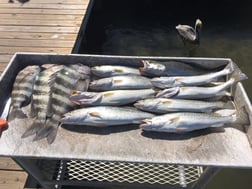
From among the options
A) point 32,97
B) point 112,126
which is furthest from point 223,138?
point 32,97

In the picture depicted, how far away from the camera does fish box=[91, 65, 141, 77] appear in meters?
2.95

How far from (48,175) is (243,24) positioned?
21.0 feet

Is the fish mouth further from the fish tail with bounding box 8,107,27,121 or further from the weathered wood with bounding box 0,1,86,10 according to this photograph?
the weathered wood with bounding box 0,1,86,10

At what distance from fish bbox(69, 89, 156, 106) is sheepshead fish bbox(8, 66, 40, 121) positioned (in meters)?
0.53

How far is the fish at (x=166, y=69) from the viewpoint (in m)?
2.92

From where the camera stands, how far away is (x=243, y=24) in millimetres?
7609

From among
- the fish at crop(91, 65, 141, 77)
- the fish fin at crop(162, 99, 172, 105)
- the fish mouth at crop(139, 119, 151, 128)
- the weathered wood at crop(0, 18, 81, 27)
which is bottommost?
the weathered wood at crop(0, 18, 81, 27)

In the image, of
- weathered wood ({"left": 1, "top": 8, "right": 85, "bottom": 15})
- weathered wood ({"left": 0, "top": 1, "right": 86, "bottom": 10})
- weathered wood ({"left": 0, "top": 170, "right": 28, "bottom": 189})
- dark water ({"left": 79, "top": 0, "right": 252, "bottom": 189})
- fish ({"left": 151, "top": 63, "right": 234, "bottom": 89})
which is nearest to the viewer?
fish ({"left": 151, "top": 63, "right": 234, "bottom": 89})

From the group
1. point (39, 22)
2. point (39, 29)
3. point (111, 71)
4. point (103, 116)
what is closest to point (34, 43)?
point (39, 29)

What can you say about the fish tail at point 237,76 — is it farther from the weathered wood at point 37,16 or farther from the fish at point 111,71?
the weathered wood at point 37,16

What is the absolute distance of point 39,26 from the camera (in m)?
5.83

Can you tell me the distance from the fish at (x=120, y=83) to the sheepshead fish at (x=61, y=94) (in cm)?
19

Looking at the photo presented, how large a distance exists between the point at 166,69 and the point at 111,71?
1.87ft

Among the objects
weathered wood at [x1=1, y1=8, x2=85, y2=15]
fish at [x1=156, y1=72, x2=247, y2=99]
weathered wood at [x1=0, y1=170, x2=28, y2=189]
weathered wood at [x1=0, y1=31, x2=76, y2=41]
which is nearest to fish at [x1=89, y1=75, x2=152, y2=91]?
fish at [x1=156, y1=72, x2=247, y2=99]
